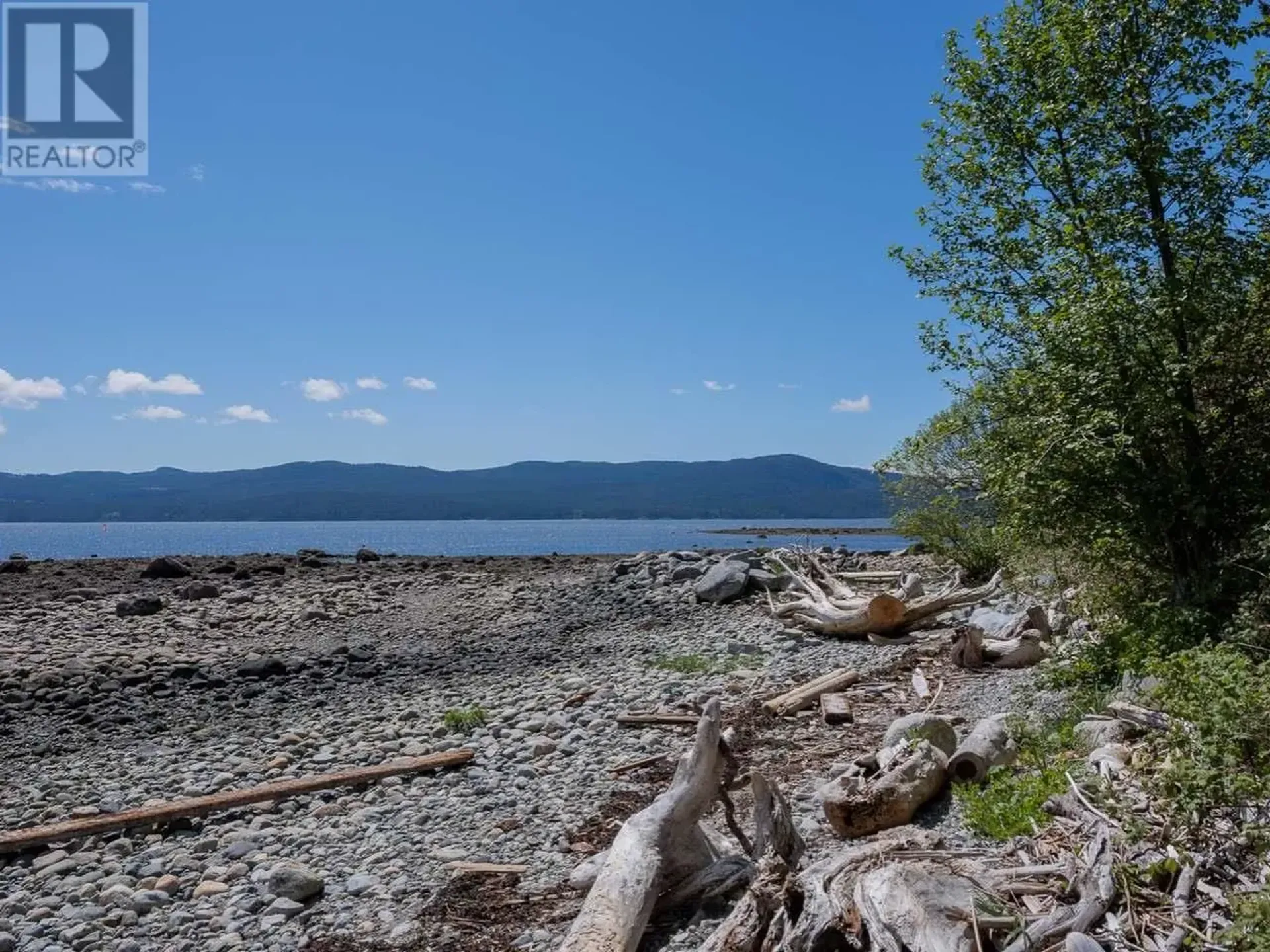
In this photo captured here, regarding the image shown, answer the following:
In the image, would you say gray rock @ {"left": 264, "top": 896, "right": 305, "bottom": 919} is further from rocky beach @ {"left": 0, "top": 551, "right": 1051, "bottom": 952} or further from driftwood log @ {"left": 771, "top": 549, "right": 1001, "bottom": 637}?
driftwood log @ {"left": 771, "top": 549, "right": 1001, "bottom": 637}

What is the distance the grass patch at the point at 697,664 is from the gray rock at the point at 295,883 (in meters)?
7.70

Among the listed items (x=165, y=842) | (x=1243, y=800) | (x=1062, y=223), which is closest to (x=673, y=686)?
(x=165, y=842)

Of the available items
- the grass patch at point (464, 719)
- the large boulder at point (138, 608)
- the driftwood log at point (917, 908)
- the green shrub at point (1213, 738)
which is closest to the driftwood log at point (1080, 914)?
the driftwood log at point (917, 908)

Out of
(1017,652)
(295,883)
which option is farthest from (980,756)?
(295,883)

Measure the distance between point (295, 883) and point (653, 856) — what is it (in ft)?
10.0

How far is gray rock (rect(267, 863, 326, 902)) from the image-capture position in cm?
719

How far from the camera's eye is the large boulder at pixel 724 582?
2211 centimetres

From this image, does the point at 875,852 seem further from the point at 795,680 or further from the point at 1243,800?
the point at 795,680

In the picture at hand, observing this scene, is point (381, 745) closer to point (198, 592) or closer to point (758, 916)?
point (758, 916)

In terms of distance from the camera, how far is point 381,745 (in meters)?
11.5

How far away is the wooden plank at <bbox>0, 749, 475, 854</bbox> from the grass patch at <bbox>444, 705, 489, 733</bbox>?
4.75ft

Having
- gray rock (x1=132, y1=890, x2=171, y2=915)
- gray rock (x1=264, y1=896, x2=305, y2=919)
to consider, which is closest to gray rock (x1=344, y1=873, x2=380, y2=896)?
gray rock (x1=264, y1=896, x2=305, y2=919)

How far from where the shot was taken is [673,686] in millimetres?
13188

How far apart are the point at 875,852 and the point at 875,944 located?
761 mm
